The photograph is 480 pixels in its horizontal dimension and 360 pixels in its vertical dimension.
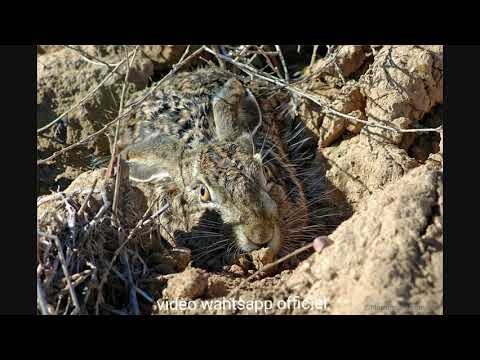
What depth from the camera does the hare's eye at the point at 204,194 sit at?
4.96 m

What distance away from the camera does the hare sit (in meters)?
4.82

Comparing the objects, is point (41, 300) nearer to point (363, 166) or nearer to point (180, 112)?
point (180, 112)

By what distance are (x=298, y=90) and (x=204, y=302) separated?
8.94ft

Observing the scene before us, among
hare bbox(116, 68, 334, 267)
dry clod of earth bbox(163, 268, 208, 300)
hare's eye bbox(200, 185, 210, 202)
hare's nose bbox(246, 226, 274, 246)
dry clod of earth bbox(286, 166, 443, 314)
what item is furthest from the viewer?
hare's eye bbox(200, 185, 210, 202)

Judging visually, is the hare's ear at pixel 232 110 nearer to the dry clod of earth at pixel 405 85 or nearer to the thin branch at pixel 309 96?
the thin branch at pixel 309 96

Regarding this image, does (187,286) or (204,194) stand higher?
(204,194)

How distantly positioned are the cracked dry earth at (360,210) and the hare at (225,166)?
21 centimetres

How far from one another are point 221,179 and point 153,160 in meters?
0.91

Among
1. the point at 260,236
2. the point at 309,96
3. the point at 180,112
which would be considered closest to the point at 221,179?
the point at 260,236

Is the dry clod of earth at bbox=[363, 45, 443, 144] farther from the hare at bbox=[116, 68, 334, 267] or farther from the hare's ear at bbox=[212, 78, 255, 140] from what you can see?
the hare's ear at bbox=[212, 78, 255, 140]

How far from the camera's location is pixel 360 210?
4293 mm

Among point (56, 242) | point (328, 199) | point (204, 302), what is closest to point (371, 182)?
point (328, 199)

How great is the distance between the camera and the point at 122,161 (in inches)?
194

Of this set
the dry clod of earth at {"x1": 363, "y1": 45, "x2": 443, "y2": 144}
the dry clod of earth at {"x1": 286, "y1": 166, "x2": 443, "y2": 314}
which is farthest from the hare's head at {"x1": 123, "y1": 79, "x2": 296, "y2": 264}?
the dry clod of earth at {"x1": 363, "y1": 45, "x2": 443, "y2": 144}
